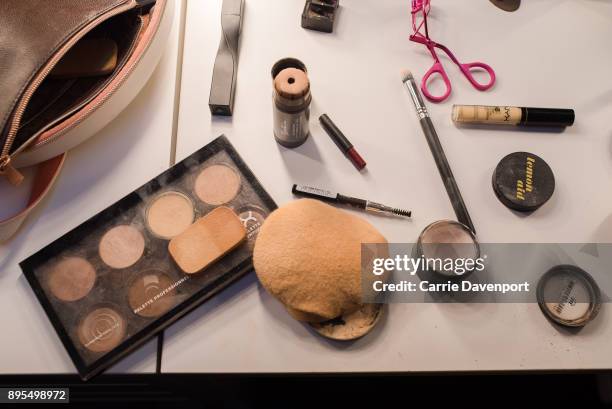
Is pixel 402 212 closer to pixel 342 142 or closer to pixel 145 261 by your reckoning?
pixel 342 142

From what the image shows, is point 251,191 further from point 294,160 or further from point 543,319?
point 543,319

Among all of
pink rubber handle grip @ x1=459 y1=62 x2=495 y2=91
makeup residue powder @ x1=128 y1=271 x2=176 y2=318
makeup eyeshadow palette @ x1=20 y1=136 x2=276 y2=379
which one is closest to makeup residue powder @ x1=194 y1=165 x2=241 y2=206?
makeup eyeshadow palette @ x1=20 y1=136 x2=276 y2=379

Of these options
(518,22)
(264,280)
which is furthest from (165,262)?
(518,22)

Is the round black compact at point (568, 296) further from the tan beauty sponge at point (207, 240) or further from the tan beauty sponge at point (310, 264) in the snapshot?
the tan beauty sponge at point (207, 240)

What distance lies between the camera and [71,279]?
1.85 feet

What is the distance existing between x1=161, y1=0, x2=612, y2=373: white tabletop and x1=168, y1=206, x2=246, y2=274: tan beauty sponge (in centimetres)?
5

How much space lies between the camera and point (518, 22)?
28.1 inches

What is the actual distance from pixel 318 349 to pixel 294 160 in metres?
0.24

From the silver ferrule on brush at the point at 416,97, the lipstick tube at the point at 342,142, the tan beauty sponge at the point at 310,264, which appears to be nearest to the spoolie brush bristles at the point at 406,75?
the silver ferrule on brush at the point at 416,97

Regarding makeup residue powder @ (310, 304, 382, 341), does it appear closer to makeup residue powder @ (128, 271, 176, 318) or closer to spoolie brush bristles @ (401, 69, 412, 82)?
makeup residue powder @ (128, 271, 176, 318)

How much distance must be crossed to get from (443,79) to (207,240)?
40cm

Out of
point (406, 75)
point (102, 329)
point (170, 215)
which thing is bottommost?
point (102, 329)

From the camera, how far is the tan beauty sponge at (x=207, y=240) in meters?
0.56

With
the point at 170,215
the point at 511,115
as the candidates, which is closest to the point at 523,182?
the point at 511,115
